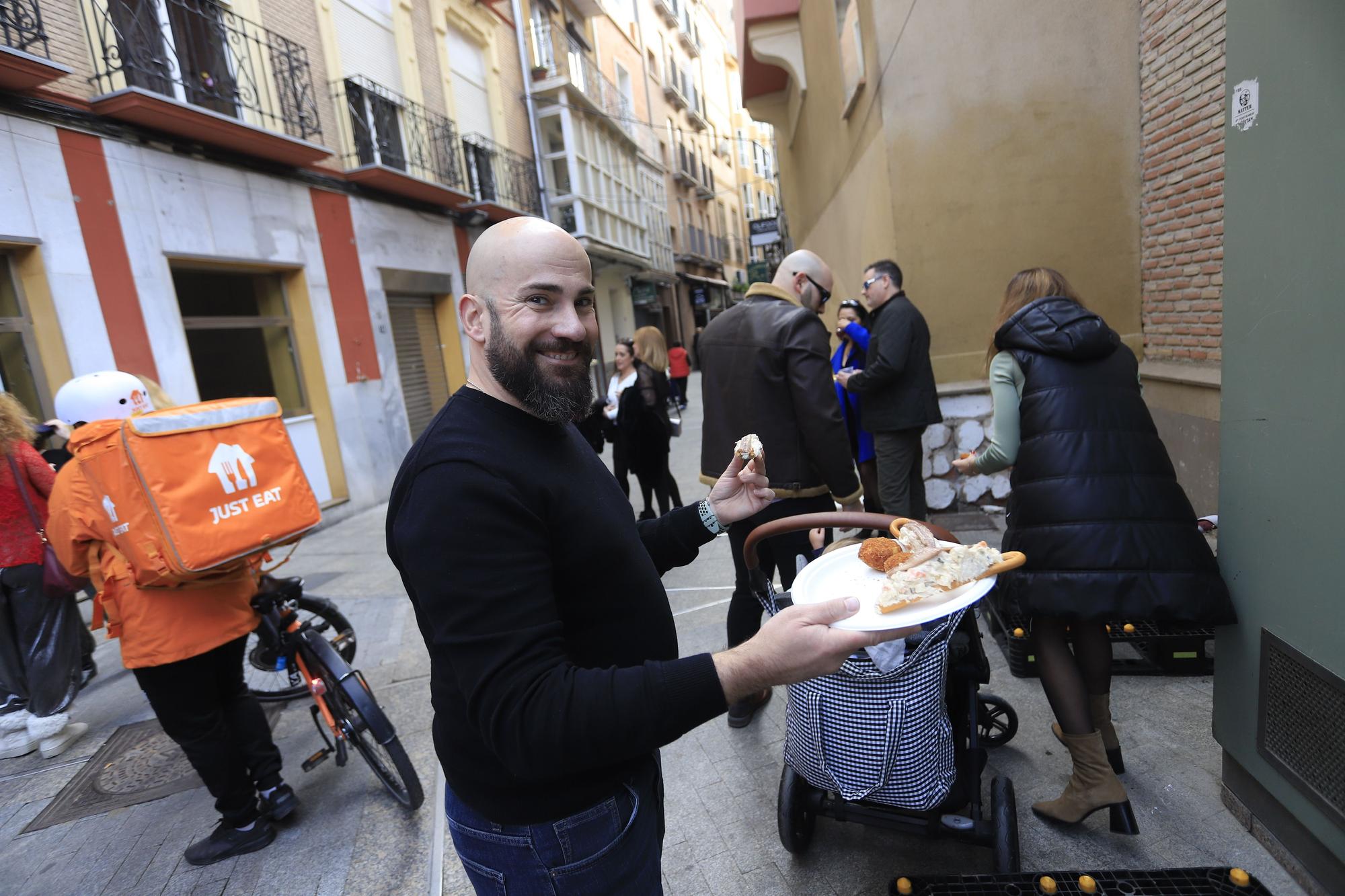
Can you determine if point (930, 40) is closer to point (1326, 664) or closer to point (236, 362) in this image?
point (1326, 664)

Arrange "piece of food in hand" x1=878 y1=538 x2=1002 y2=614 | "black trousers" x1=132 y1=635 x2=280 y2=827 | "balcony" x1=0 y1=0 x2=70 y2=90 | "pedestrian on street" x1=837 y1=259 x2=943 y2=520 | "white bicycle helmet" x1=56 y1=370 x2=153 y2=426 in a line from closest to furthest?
1. "piece of food in hand" x1=878 y1=538 x2=1002 y2=614
2. "black trousers" x1=132 y1=635 x2=280 y2=827
3. "white bicycle helmet" x1=56 y1=370 x2=153 y2=426
4. "pedestrian on street" x1=837 y1=259 x2=943 y2=520
5. "balcony" x1=0 y1=0 x2=70 y2=90

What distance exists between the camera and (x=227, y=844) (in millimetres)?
2898

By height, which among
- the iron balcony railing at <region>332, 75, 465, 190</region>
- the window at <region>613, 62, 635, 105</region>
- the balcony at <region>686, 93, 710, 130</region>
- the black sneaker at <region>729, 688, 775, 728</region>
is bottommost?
the black sneaker at <region>729, 688, 775, 728</region>

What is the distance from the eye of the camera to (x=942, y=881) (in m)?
2.14

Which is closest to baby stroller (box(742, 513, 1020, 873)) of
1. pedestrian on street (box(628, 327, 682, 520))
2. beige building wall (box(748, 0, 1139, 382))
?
pedestrian on street (box(628, 327, 682, 520))

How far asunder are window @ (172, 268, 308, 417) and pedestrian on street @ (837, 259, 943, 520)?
291 inches

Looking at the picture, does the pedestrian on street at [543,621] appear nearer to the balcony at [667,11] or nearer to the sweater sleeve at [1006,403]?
the sweater sleeve at [1006,403]

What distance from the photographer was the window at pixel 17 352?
6.13 metres

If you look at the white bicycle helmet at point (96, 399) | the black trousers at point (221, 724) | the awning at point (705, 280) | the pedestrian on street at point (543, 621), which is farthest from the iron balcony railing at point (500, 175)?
the awning at point (705, 280)

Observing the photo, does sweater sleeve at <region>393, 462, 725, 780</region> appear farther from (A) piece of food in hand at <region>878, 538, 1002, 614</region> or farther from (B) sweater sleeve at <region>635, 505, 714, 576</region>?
(B) sweater sleeve at <region>635, 505, 714, 576</region>

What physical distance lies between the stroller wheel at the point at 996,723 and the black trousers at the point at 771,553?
3.18 ft

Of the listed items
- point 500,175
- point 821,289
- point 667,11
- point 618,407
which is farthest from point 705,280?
point 821,289

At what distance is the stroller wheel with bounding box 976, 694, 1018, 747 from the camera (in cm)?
279

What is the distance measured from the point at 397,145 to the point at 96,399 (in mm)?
9837
